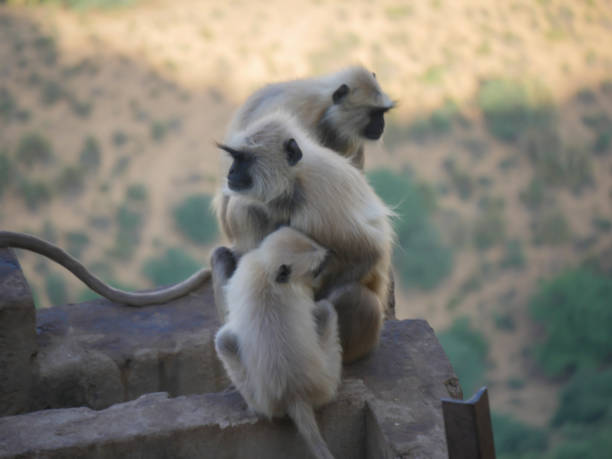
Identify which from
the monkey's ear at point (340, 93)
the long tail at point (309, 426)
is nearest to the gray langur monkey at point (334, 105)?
the monkey's ear at point (340, 93)

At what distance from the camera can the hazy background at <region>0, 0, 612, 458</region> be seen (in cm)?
1836

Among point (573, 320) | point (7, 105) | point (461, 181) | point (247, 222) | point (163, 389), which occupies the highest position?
point (7, 105)

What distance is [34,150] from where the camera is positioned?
72.6ft

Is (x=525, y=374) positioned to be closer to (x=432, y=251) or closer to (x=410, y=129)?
(x=432, y=251)

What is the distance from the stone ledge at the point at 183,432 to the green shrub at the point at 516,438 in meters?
12.7

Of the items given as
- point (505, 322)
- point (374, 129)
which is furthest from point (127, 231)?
point (374, 129)

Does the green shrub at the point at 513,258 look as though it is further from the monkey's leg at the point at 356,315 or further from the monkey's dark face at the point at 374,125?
the monkey's leg at the point at 356,315

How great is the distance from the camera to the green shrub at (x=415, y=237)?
20109mm

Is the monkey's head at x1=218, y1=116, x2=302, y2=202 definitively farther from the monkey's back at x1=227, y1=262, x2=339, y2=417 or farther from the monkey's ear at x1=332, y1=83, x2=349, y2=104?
the monkey's ear at x1=332, y1=83, x2=349, y2=104

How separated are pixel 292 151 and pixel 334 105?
1.48m

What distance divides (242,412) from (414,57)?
80.1ft

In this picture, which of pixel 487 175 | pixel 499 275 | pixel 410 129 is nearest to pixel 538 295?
pixel 499 275

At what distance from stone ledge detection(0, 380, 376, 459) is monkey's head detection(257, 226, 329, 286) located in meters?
0.61

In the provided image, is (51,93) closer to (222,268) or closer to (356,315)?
(222,268)
